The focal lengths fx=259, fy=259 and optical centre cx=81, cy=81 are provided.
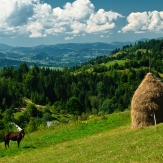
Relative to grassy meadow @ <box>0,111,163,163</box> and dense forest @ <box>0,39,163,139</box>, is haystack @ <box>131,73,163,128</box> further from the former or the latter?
dense forest @ <box>0,39,163,139</box>

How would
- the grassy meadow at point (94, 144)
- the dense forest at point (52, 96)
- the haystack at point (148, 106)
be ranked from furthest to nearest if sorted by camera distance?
the dense forest at point (52, 96) < the haystack at point (148, 106) < the grassy meadow at point (94, 144)

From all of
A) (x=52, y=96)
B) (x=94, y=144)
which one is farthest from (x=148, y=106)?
(x=52, y=96)

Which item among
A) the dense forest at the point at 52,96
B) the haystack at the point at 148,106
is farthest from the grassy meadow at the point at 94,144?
the dense forest at the point at 52,96

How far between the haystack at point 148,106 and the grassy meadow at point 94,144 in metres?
1.70

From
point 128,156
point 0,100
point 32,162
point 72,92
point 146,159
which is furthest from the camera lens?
point 72,92

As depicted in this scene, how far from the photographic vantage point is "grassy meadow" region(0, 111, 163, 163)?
16422mm

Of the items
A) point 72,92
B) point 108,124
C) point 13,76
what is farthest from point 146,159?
point 13,76

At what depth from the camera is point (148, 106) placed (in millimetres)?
28750

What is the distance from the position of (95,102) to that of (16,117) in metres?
52.2

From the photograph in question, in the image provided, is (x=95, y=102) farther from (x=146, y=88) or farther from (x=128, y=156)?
(x=128, y=156)

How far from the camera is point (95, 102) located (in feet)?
548

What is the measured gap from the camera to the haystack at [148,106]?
2870 centimetres

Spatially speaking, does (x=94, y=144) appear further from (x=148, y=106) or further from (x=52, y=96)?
(x=52, y=96)

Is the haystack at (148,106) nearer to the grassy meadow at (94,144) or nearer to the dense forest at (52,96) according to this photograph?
the grassy meadow at (94,144)
